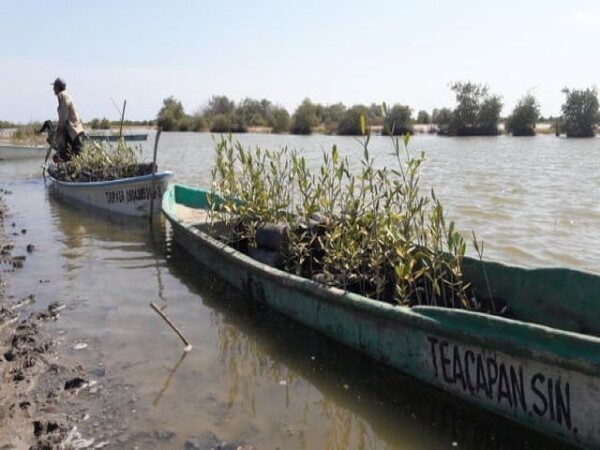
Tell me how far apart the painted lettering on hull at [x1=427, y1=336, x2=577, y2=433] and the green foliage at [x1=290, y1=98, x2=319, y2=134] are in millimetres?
56091

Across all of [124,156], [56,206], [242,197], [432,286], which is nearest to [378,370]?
[432,286]

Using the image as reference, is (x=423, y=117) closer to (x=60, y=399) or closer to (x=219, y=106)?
(x=219, y=106)

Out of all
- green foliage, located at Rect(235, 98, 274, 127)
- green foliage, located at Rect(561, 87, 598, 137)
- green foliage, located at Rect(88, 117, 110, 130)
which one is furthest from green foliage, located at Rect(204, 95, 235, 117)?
green foliage, located at Rect(561, 87, 598, 137)

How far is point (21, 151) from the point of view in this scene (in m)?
24.9

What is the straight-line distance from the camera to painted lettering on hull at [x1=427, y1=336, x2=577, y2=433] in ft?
9.60

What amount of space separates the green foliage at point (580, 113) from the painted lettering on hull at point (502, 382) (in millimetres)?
58160

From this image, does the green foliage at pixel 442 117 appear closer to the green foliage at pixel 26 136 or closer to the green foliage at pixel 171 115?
the green foliage at pixel 171 115

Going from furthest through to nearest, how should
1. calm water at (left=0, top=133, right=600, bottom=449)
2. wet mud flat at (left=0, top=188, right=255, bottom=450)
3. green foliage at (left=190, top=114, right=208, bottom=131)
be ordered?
green foliage at (left=190, top=114, right=208, bottom=131), calm water at (left=0, top=133, right=600, bottom=449), wet mud flat at (left=0, top=188, right=255, bottom=450)

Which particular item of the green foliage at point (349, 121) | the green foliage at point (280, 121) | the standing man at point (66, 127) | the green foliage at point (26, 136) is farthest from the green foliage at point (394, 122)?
the green foliage at point (26, 136)

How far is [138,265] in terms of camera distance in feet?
23.4

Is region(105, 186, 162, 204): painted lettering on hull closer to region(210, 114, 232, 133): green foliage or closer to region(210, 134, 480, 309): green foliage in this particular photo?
region(210, 134, 480, 309): green foliage

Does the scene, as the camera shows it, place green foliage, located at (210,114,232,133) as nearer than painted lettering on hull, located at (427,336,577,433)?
No

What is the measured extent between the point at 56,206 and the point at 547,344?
1134cm

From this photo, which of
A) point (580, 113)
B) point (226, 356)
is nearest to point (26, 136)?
point (226, 356)
